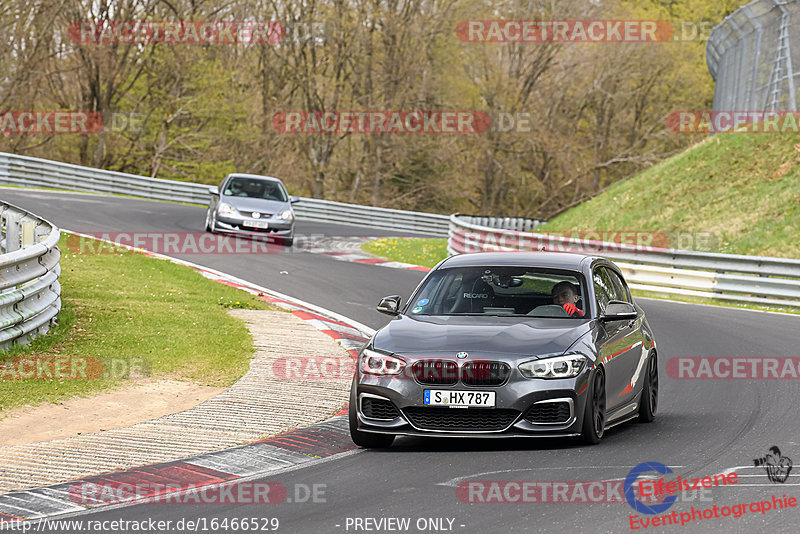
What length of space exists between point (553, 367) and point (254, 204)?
19100 mm

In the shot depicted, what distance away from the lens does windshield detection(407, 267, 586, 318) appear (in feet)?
29.6

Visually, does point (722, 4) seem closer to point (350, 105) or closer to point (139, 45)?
point (350, 105)

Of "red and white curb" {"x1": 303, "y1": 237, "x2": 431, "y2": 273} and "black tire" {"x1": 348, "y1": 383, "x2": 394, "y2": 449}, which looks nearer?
"black tire" {"x1": 348, "y1": 383, "x2": 394, "y2": 449}

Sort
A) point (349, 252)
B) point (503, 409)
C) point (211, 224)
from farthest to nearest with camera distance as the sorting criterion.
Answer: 1. point (349, 252)
2. point (211, 224)
3. point (503, 409)

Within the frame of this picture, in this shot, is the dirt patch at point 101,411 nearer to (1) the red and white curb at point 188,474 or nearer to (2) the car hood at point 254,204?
(1) the red and white curb at point 188,474

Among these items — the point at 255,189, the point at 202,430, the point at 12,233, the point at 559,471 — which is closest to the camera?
the point at 559,471

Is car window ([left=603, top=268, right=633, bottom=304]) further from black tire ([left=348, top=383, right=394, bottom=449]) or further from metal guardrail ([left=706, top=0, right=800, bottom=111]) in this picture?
metal guardrail ([left=706, top=0, right=800, bottom=111])

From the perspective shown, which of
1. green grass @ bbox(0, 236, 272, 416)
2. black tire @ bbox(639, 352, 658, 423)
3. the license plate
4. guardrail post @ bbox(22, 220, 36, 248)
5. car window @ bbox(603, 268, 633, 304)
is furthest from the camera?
guardrail post @ bbox(22, 220, 36, 248)

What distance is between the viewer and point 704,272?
21766 millimetres

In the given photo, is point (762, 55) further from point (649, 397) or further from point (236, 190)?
point (649, 397)

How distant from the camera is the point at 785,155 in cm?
3078

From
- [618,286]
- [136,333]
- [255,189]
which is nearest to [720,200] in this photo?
[255,189]

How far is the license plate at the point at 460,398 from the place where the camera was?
307 inches

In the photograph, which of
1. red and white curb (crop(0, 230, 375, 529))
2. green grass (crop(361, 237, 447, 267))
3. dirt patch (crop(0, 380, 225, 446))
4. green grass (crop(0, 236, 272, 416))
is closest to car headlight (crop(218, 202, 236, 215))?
green grass (crop(361, 237, 447, 267))
